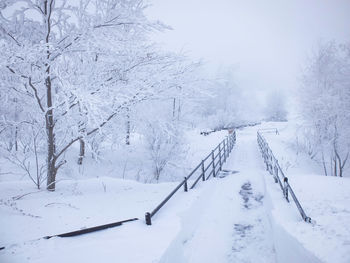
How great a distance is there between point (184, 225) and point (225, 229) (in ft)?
2.98

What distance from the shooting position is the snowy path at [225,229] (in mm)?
3535

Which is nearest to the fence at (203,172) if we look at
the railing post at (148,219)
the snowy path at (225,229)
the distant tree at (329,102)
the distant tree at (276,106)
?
the railing post at (148,219)

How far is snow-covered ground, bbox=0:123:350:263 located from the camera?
3.09 meters

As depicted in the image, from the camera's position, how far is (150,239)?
11.6 feet

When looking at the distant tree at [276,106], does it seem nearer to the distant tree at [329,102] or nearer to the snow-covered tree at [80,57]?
the distant tree at [329,102]

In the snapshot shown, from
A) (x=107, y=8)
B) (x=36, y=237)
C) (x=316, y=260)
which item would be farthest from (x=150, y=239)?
(x=107, y=8)

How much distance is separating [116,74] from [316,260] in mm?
5637

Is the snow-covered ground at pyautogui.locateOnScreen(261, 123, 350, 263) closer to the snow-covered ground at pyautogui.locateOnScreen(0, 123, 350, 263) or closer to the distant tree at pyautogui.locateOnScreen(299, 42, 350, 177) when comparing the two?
the snow-covered ground at pyautogui.locateOnScreen(0, 123, 350, 263)

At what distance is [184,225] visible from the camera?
416 cm

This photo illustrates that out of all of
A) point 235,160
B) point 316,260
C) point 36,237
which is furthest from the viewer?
point 235,160

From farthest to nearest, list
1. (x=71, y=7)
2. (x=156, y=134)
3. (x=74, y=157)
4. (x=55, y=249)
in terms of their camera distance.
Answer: (x=74, y=157) → (x=156, y=134) → (x=71, y=7) → (x=55, y=249)

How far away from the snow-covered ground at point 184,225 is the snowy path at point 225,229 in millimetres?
17

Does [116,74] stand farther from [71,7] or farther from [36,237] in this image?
[36,237]

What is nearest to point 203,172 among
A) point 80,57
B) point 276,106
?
point 80,57
